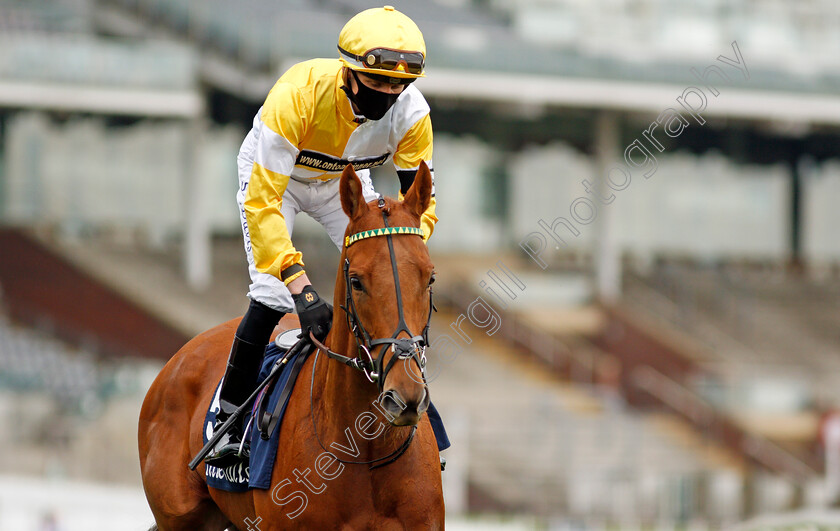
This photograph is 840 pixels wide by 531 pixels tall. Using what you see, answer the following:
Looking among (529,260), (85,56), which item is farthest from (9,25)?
(529,260)

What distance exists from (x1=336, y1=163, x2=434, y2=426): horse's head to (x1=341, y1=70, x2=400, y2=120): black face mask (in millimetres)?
484

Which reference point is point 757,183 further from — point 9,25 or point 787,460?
point 9,25

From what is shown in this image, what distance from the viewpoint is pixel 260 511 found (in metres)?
4.00

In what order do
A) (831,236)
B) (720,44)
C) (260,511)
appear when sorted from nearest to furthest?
(260,511), (720,44), (831,236)

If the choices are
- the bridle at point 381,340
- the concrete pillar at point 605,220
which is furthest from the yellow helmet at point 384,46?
the concrete pillar at point 605,220

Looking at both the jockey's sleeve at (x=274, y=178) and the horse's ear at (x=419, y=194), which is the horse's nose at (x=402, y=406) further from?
the jockey's sleeve at (x=274, y=178)

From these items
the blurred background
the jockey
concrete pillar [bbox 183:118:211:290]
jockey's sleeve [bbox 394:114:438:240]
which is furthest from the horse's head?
concrete pillar [bbox 183:118:211:290]

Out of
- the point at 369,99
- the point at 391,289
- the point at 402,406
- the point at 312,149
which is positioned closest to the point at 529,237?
the point at 312,149

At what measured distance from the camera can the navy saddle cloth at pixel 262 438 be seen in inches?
158

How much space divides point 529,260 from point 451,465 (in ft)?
28.9

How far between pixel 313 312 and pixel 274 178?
535 millimetres

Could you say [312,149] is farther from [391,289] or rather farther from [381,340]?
[381,340]

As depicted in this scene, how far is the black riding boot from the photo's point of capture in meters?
4.36

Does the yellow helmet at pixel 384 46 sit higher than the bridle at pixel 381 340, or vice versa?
the yellow helmet at pixel 384 46
